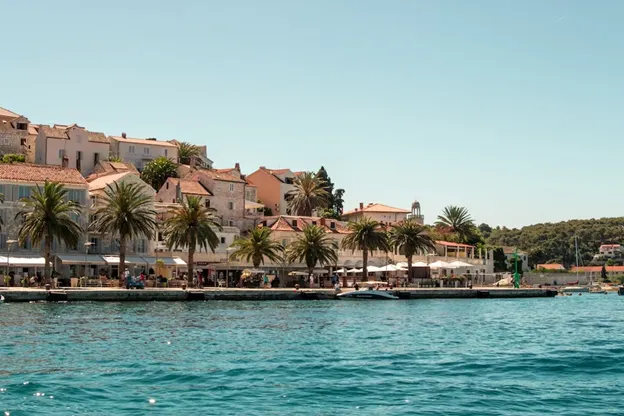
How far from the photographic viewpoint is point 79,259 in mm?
82875

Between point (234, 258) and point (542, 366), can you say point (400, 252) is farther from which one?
point (542, 366)

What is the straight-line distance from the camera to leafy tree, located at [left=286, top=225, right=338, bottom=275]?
95875mm

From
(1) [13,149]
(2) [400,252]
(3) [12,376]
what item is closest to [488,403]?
(3) [12,376]

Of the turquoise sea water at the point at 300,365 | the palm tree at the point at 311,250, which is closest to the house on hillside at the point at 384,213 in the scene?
the palm tree at the point at 311,250

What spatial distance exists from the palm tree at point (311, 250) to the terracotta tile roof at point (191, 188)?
13.3m

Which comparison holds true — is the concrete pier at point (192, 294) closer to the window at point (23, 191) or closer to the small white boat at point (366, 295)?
the small white boat at point (366, 295)

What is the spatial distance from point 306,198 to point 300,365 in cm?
9653

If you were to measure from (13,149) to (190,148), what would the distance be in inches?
1177

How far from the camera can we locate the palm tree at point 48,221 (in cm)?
7525

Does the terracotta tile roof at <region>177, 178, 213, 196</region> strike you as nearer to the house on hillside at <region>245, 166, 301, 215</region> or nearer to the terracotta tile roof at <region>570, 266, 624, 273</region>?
the house on hillside at <region>245, 166, 301, 215</region>

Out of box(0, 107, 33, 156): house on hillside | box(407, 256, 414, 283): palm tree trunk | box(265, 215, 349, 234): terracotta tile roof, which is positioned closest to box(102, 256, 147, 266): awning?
box(265, 215, 349, 234): terracotta tile roof

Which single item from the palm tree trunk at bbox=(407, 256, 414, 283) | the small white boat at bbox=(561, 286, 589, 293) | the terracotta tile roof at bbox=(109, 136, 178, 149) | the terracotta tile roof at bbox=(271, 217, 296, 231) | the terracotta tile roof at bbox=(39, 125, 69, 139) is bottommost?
the small white boat at bbox=(561, 286, 589, 293)

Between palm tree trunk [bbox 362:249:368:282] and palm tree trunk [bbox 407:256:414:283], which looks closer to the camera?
palm tree trunk [bbox 362:249:368:282]

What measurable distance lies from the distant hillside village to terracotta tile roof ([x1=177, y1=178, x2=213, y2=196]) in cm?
13
